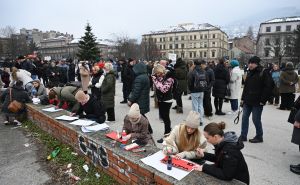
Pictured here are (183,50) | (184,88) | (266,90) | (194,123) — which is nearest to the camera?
(194,123)

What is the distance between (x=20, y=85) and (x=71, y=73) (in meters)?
7.63

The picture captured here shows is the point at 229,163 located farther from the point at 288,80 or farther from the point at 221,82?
the point at 288,80

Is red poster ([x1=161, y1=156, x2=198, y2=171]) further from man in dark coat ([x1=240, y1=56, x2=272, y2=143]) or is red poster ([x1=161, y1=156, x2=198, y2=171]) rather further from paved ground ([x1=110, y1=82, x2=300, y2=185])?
man in dark coat ([x1=240, y1=56, x2=272, y2=143])

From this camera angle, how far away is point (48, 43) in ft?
351

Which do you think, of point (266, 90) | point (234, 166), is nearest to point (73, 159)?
point (234, 166)

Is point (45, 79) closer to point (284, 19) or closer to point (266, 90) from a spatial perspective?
point (266, 90)

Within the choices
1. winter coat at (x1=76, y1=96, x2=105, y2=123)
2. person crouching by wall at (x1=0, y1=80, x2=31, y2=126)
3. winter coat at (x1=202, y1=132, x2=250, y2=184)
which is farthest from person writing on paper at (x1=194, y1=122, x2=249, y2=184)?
person crouching by wall at (x1=0, y1=80, x2=31, y2=126)

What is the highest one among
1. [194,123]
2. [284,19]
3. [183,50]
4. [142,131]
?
[284,19]

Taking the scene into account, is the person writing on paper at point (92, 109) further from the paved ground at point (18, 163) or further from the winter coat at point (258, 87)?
the winter coat at point (258, 87)

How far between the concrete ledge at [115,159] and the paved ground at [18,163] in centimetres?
67

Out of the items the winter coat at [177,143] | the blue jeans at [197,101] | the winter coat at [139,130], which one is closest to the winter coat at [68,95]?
the winter coat at [139,130]

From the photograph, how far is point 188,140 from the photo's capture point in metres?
3.24

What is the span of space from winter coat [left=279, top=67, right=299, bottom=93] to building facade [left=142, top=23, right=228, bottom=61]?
264ft

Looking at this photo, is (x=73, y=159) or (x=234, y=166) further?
(x=73, y=159)
